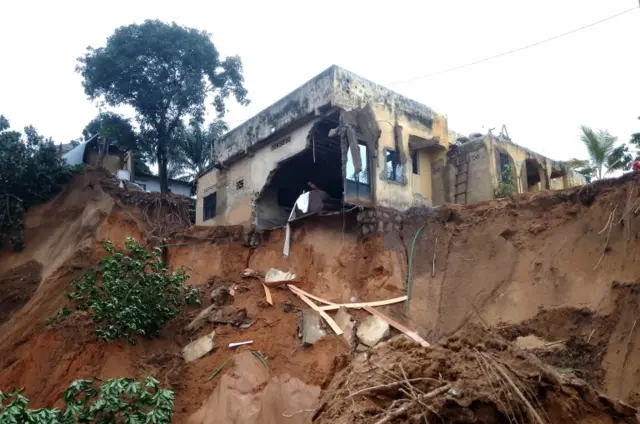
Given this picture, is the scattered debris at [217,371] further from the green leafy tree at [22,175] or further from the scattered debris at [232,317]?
the green leafy tree at [22,175]

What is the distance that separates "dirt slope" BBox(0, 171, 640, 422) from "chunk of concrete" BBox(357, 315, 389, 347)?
1.67 ft

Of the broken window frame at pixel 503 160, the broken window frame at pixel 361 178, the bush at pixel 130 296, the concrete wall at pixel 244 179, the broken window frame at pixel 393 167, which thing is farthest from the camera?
the broken window frame at pixel 503 160

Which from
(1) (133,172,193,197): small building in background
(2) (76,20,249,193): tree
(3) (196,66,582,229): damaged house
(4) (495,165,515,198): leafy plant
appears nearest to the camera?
(3) (196,66,582,229): damaged house

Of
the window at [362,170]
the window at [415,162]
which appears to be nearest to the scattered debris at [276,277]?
the window at [362,170]

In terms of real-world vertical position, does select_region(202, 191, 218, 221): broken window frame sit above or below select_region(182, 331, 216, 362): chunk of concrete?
above

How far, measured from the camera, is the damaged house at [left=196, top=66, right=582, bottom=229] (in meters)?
14.1

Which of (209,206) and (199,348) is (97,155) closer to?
(209,206)

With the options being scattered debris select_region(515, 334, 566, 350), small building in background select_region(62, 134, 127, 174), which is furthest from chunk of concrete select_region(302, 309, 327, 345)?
small building in background select_region(62, 134, 127, 174)

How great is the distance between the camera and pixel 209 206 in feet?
62.0

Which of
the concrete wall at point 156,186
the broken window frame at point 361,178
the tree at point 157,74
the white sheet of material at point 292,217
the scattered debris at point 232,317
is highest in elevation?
the tree at point 157,74

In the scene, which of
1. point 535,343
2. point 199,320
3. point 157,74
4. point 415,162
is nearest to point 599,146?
point 415,162

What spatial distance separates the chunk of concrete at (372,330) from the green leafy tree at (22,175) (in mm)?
12478

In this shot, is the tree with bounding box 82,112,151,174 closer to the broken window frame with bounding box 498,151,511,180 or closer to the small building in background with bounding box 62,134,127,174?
the small building in background with bounding box 62,134,127,174

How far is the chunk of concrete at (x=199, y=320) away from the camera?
11.9 m
